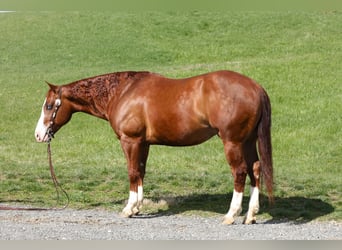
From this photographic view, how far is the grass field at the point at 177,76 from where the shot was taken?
361 inches

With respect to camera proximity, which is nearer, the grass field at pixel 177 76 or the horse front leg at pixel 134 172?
the horse front leg at pixel 134 172

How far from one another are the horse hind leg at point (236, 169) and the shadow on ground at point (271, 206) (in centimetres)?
60

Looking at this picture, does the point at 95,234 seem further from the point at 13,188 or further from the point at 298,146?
the point at 298,146

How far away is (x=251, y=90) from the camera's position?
266 inches

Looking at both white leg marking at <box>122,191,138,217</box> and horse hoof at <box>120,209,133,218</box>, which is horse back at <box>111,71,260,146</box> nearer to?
white leg marking at <box>122,191,138,217</box>

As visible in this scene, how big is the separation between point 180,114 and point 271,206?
1950 millimetres

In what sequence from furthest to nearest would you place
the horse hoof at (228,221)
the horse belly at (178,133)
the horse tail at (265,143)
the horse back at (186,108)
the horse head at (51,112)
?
1. the horse head at (51,112)
2. the horse belly at (178,133)
3. the horse hoof at (228,221)
4. the horse tail at (265,143)
5. the horse back at (186,108)

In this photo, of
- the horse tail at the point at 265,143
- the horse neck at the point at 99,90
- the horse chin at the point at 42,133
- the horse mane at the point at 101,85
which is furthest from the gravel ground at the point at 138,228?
the horse mane at the point at 101,85

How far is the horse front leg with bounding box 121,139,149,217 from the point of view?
296 inches

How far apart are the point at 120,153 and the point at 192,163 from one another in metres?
1.94

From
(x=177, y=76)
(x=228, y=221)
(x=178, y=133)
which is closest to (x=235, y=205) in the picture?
(x=228, y=221)

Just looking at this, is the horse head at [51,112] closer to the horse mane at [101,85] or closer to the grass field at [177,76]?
the horse mane at [101,85]

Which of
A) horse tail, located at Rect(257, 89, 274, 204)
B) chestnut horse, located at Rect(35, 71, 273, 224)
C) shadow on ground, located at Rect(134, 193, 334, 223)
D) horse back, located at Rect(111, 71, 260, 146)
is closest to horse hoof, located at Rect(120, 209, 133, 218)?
chestnut horse, located at Rect(35, 71, 273, 224)

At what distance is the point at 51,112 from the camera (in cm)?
781
